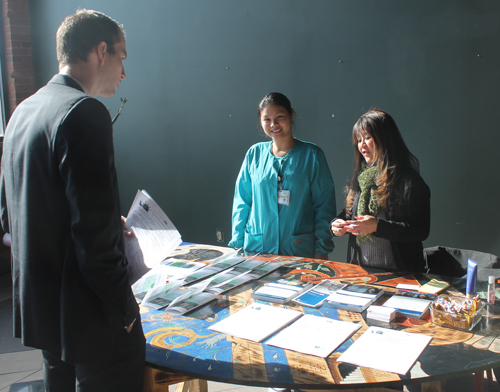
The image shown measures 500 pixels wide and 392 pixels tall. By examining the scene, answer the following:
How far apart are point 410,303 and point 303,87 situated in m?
2.60


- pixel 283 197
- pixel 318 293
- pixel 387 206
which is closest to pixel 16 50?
pixel 283 197

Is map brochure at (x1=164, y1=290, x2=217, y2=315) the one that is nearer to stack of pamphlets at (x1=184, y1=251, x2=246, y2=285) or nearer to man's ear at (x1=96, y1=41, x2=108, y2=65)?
stack of pamphlets at (x1=184, y1=251, x2=246, y2=285)

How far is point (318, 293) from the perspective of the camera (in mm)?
1583

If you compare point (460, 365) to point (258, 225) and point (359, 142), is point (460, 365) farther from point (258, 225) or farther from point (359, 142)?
point (258, 225)

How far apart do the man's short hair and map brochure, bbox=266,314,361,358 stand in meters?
0.97

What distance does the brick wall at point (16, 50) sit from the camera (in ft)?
14.8

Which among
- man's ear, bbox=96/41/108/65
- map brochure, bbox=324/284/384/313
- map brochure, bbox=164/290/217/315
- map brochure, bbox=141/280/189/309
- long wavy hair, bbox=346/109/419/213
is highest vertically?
man's ear, bbox=96/41/108/65

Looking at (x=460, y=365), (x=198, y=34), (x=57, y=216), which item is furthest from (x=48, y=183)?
(x=198, y=34)

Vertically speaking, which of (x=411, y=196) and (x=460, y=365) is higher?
(x=411, y=196)

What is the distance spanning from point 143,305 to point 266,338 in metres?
0.53

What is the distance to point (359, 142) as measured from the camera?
2.20m

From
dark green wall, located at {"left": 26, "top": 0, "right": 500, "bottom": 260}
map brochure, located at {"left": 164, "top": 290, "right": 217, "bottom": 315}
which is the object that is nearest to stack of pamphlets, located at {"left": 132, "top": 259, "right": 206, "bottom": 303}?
map brochure, located at {"left": 164, "top": 290, "right": 217, "bottom": 315}

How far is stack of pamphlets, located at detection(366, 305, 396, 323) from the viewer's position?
4.33ft

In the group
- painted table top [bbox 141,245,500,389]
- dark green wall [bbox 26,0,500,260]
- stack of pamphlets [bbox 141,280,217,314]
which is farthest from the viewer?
dark green wall [bbox 26,0,500,260]
